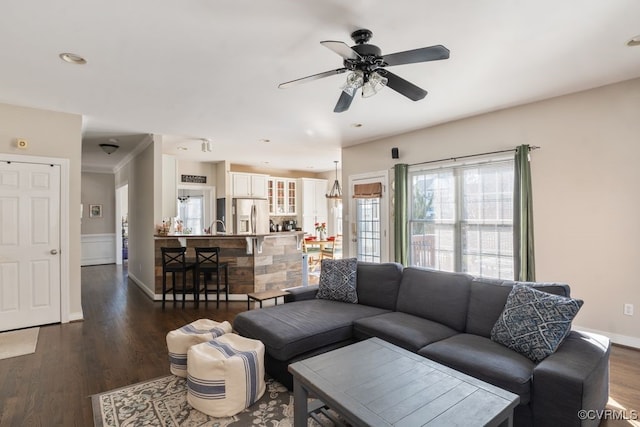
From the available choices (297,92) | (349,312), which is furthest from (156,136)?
(349,312)

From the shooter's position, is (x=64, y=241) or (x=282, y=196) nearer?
(x=64, y=241)

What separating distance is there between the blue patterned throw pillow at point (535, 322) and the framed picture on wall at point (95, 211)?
1000 cm

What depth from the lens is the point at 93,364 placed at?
121 inches

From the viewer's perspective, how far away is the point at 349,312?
3.16 metres

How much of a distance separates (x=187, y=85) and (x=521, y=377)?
146 inches

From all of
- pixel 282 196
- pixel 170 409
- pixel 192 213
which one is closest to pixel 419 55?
pixel 170 409

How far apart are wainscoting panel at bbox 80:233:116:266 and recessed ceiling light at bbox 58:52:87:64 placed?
748 cm

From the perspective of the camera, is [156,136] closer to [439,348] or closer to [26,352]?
[26,352]

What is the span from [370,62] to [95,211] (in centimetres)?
943

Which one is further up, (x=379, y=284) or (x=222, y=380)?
(x=379, y=284)

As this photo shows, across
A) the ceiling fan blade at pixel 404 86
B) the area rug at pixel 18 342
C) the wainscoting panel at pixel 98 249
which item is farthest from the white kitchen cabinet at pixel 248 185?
the ceiling fan blade at pixel 404 86

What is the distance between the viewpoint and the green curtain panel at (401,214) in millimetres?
5270

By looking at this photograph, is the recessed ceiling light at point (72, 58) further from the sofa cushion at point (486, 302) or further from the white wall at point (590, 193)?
→ the sofa cushion at point (486, 302)

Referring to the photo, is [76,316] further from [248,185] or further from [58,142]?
[248,185]
